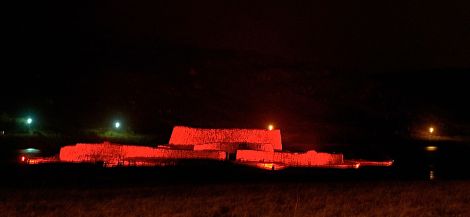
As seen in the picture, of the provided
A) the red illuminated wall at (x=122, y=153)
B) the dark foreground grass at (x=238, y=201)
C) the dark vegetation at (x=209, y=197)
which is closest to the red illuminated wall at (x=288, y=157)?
the red illuminated wall at (x=122, y=153)

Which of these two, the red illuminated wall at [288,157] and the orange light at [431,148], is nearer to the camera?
the red illuminated wall at [288,157]

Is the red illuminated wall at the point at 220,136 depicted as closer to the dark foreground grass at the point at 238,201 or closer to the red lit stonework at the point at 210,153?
the red lit stonework at the point at 210,153

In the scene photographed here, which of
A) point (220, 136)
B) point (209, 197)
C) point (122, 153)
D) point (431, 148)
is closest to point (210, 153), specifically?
point (220, 136)

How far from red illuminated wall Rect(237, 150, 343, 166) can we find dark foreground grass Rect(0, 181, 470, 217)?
10454 millimetres

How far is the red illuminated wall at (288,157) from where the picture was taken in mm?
29703

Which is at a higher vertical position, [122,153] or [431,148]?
[431,148]

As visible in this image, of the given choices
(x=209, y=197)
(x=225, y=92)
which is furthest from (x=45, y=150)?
(x=225, y=92)

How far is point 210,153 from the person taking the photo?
29891 mm

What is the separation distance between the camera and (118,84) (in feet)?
238

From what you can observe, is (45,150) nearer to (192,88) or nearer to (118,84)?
(118,84)

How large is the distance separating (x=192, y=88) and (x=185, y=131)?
43.4 m

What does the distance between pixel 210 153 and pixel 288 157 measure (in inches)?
155

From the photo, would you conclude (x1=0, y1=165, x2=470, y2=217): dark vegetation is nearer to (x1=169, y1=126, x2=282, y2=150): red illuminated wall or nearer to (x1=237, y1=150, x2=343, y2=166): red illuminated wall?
(x1=237, y1=150, x2=343, y2=166): red illuminated wall

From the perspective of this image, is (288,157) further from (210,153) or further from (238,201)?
(238,201)
